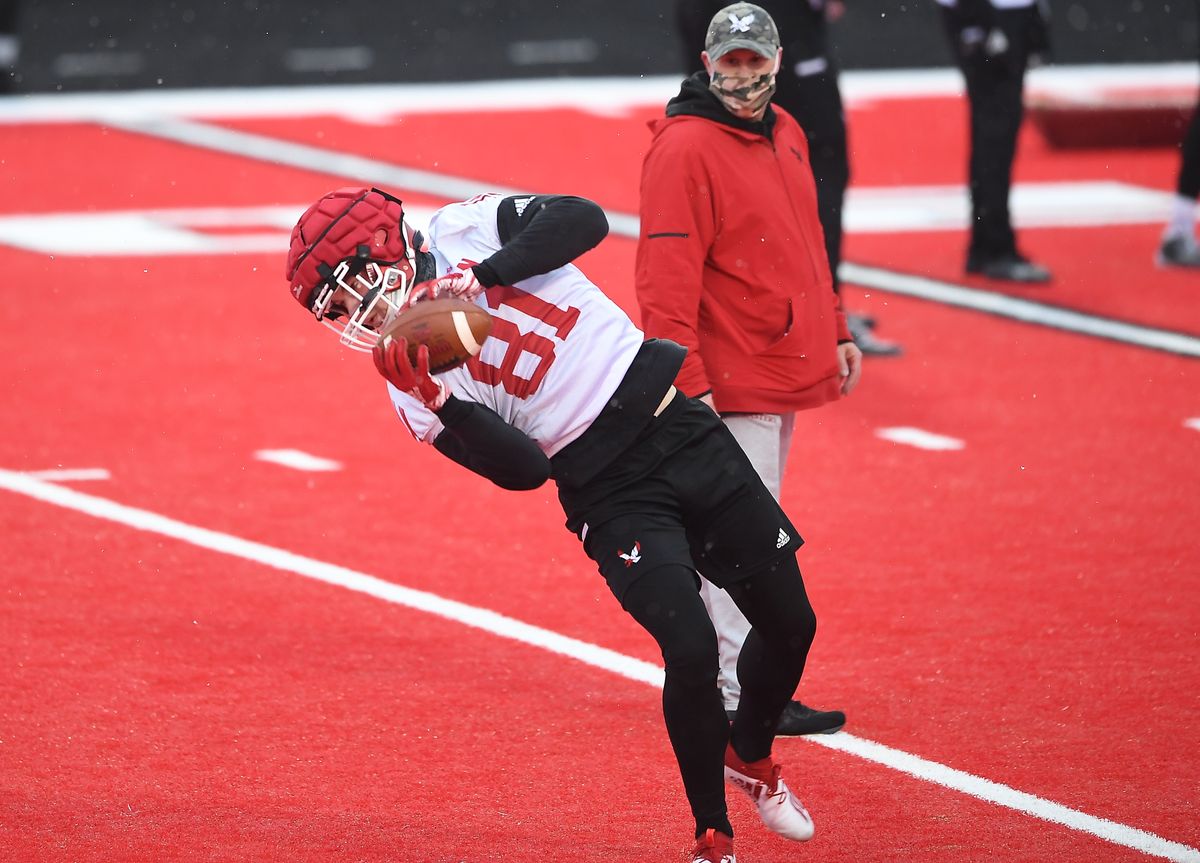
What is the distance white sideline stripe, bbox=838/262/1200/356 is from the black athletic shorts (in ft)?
17.5

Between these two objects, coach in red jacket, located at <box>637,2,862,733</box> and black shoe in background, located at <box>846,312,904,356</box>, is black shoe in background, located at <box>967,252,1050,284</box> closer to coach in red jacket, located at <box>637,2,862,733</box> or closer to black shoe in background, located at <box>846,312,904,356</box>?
black shoe in background, located at <box>846,312,904,356</box>

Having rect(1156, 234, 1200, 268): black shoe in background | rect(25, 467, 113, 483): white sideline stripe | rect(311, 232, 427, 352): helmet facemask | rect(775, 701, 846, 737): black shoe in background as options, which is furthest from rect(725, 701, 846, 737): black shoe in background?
rect(1156, 234, 1200, 268): black shoe in background

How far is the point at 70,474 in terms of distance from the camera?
24.7ft

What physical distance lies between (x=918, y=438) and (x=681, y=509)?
3.89m

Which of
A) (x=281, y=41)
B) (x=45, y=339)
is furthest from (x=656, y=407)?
(x=281, y=41)

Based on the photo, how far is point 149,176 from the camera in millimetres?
13422

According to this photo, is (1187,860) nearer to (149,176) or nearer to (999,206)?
(999,206)

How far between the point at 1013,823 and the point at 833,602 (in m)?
1.69

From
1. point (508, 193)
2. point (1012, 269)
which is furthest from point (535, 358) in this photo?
point (1012, 269)

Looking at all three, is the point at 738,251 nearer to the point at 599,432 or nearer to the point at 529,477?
the point at 599,432

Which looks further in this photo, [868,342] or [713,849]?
[868,342]

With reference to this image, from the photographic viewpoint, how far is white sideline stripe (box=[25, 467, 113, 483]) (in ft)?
24.5

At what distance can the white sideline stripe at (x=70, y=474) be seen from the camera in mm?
7473

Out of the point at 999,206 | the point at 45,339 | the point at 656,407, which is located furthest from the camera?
the point at 999,206
